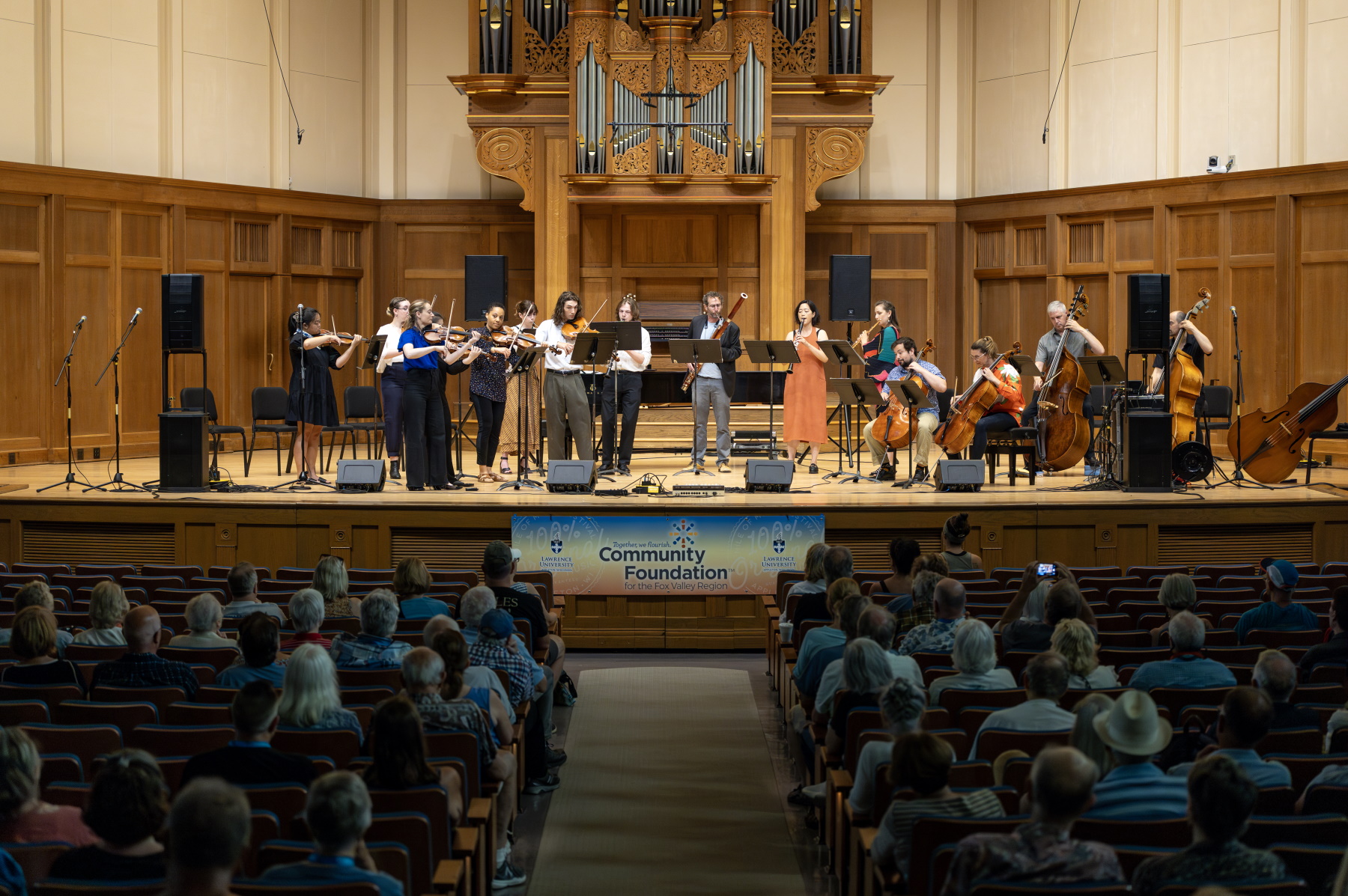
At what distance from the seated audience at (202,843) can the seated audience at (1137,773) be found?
2056 mm

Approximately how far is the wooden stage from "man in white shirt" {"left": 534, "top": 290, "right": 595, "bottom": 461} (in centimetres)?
108

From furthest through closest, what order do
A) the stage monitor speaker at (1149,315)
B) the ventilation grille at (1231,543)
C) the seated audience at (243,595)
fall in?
the stage monitor speaker at (1149,315) → the ventilation grille at (1231,543) → the seated audience at (243,595)

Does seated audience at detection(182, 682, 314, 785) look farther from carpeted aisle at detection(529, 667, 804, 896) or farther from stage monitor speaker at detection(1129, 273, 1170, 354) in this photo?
stage monitor speaker at detection(1129, 273, 1170, 354)

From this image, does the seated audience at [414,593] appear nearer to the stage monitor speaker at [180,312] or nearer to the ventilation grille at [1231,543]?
the stage monitor speaker at [180,312]

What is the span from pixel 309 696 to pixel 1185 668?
9.56ft

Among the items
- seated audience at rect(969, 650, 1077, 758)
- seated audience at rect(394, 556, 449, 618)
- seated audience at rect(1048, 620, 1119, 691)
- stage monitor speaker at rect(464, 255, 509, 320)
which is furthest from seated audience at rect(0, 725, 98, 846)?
stage monitor speaker at rect(464, 255, 509, 320)

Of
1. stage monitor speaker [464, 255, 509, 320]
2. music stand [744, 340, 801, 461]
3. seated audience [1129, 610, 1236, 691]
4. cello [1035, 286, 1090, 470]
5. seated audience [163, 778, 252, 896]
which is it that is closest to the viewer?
seated audience [163, 778, 252, 896]

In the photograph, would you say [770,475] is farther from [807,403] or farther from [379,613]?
[379,613]

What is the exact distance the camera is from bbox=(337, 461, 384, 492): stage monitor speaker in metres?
9.54

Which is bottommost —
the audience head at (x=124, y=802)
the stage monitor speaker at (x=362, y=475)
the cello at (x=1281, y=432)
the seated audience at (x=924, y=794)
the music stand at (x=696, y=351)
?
the seated audience at (x=924, y=794)

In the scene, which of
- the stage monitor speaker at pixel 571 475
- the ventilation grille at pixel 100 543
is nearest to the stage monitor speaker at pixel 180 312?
the ventilation grille at pixel 100 543

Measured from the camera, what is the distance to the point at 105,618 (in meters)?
5.37

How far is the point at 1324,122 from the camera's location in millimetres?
11859

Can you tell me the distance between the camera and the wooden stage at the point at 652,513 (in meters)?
8.84
